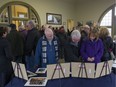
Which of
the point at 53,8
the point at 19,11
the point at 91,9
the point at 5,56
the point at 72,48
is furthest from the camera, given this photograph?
the point at 91,9

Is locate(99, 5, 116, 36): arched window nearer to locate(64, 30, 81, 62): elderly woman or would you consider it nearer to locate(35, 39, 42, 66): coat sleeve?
locate(64, 30, 81, 62): elderly woman

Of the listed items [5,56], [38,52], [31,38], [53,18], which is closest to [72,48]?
[38,52]

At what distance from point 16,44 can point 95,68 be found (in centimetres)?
237

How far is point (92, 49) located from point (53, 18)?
622 centimetres

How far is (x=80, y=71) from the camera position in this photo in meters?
2.51

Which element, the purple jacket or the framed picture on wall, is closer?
the purple jacket

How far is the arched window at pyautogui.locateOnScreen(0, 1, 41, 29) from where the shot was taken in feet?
22.6

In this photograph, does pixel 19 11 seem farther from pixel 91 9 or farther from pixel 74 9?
pixel 91 9

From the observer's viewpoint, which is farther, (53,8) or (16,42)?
(53,8)

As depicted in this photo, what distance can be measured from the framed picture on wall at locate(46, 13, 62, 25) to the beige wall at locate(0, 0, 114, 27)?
174mm

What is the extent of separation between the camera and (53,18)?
911cm

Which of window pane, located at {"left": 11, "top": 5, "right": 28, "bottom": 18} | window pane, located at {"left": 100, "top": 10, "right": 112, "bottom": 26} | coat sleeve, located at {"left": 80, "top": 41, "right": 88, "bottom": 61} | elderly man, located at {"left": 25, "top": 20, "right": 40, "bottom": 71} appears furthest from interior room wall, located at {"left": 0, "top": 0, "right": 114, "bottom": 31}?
coat sleeve, located at {"left": 80, "top": 41, "right": 88, "bottom": 61}

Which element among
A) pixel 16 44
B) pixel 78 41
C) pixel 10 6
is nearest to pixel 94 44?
pixel 78 41

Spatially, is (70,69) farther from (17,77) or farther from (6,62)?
(6,62)
